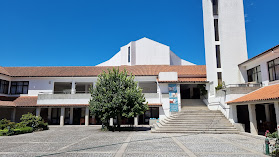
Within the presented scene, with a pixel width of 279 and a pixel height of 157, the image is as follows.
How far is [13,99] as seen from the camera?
81.3ft

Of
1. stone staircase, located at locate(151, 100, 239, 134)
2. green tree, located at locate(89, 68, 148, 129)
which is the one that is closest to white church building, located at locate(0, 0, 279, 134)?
stone staircase, located at locate(151, 100, 239, 134)

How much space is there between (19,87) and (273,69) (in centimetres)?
2944

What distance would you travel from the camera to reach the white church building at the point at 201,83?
1641 cm

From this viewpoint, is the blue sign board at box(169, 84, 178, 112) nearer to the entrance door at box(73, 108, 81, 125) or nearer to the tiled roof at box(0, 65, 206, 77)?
the tiled roof at box(0, 65, 206, 77)

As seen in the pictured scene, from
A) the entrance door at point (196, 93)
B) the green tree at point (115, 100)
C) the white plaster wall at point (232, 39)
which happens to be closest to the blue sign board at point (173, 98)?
the entrance door at point (196, 93)

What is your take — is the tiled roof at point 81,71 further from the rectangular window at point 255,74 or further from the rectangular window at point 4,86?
the rectangular window at point 255,74

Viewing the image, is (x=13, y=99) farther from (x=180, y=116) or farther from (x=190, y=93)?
(x=190, y=93)

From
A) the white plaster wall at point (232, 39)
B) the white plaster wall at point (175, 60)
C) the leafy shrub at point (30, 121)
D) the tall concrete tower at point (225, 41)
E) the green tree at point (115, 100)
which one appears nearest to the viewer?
the green tree at point (115, 100)

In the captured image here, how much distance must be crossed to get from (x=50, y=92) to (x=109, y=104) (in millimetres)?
12999

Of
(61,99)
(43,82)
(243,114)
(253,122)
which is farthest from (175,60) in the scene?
(253,122)

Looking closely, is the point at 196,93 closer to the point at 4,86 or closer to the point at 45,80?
the point at 45,80

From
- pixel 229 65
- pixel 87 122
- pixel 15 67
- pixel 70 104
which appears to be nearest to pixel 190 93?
pixel 229 65

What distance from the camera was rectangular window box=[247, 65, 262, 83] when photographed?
1731 centimetres

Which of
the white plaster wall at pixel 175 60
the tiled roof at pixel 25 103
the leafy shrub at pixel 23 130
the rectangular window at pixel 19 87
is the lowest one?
the leafy shrub at pixel 23 130
